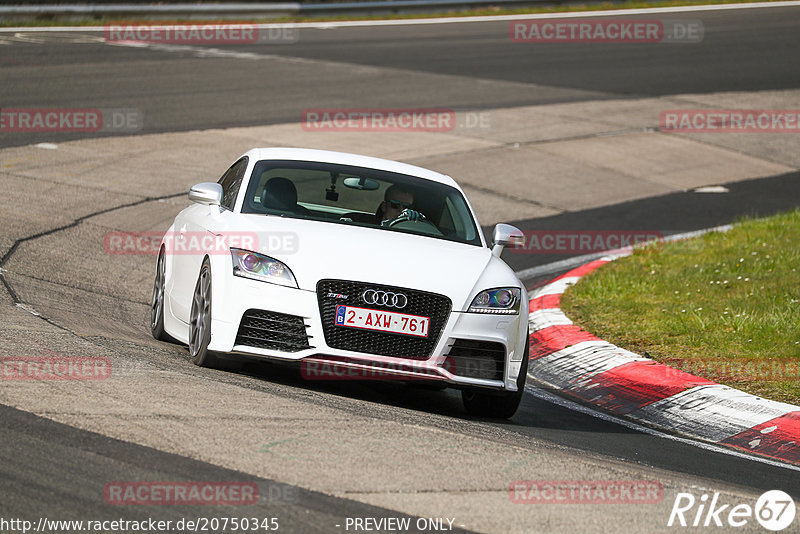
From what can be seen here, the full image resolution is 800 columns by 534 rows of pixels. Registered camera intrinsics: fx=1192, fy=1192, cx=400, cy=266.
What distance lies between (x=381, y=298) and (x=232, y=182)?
2.24 metres

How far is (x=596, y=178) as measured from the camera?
17.1 meters

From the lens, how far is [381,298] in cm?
675

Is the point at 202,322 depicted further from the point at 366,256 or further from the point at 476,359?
the point at 476,359

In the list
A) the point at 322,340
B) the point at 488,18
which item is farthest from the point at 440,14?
the point at 322,340

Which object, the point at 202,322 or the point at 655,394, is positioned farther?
the point at 655,394

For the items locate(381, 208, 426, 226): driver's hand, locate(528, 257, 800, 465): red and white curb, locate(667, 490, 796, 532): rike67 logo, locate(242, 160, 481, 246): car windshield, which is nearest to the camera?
locate(667, 490, 796, 532): rike67 logo

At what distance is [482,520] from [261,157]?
13.7ft

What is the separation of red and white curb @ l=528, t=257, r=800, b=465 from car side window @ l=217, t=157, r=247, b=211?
269 centimetres

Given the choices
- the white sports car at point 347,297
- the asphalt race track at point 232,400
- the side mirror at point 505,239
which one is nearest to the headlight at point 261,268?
the white sports car at point 347,297

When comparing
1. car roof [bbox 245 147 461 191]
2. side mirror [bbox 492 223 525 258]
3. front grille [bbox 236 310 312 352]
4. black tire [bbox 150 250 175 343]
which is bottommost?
black tire [bbox 150 250 175 343]

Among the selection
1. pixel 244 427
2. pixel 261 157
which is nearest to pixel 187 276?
pixel 261 157

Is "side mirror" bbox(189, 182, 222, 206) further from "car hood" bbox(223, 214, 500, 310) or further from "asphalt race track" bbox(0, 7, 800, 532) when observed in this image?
"asphalt race track" bbox(0, 7, 800, 532)

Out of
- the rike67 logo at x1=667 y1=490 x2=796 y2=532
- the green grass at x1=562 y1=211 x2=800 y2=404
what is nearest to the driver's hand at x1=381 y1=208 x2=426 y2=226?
the green grass at x1=562 y1=211 x2=800 y2=404

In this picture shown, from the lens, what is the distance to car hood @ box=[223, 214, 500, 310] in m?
6.80
